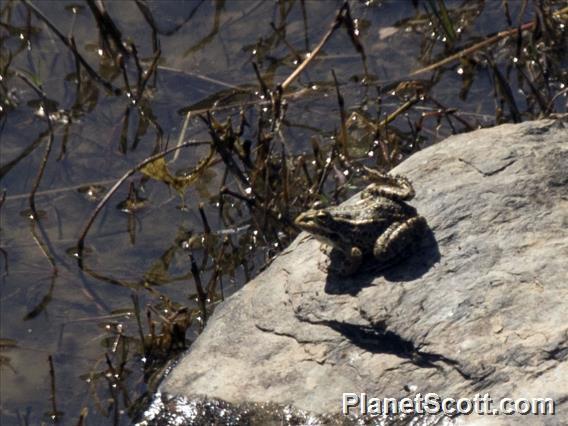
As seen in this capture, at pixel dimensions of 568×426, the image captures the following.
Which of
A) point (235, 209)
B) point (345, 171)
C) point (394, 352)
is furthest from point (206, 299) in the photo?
point (394, 352)

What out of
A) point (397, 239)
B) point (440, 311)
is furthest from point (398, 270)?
point (440, 311)

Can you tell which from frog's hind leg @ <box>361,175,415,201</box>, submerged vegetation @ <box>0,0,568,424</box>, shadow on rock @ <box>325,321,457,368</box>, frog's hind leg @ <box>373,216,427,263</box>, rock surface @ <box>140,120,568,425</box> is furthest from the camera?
submerged vegetation @ <box>0,0,568,424</box>

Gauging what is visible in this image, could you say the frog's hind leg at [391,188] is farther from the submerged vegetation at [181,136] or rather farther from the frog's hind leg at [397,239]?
the submerged vegetation at [181,136]

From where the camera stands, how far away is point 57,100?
8.14 metres

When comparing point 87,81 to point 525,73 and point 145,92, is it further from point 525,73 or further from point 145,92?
point 525,73

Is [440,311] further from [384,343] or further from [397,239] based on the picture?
[397,239]

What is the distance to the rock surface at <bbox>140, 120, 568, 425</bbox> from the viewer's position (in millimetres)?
4660

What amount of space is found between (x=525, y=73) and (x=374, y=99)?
112 cm

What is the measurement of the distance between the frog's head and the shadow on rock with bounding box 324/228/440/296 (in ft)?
0.69

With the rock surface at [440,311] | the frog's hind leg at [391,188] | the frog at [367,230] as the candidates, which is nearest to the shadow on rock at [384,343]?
the rock surface at [440,311]

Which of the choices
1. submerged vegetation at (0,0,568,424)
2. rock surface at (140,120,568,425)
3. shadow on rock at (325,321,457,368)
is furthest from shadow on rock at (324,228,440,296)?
submerged vegetation at (0,0,568,424)

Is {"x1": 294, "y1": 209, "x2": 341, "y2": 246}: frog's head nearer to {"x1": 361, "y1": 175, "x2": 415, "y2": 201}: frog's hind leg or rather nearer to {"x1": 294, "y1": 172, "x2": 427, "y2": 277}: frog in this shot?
{"x1": 294, "y1": 172, "x2": 427, "y2": 277}: frog

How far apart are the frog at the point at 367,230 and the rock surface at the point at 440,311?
0.27 ft

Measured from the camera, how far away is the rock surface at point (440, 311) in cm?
466
